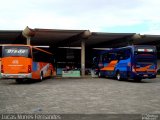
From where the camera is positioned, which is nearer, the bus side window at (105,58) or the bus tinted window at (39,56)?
the bus tinted window at (39,56)

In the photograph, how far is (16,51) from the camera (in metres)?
23.2

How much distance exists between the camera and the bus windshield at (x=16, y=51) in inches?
910

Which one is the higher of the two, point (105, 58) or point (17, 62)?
point (105, 58)

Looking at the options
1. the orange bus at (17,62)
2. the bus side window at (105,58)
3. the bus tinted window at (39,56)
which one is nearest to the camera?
the orange bus at (17,62)

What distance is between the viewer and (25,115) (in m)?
9.52

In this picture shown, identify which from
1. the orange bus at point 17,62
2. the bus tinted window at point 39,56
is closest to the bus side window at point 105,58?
the bus tinted window at point 39,56

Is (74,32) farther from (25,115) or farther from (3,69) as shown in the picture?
(25,115)

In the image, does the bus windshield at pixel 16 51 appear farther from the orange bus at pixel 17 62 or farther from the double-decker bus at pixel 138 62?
the double-decker bus at pixel 138 62

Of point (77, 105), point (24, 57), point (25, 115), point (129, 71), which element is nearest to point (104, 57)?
point (129, 71)

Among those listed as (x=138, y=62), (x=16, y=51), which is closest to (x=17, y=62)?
(x=16, y=51)

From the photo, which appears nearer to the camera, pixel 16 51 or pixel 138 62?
pixel 16 51

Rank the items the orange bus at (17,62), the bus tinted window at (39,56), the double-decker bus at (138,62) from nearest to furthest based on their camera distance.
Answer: the orange bus at (17,62) → the bus tinted window at (39,56) → the double-decker bus at (138,62)

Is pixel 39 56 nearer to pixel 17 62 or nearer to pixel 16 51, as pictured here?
pixel 16 51

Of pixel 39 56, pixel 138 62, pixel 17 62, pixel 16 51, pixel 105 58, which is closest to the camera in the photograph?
pixel 17 62
